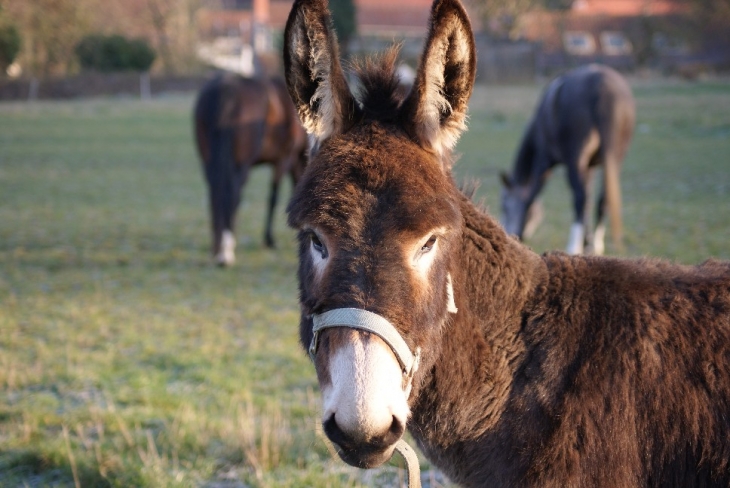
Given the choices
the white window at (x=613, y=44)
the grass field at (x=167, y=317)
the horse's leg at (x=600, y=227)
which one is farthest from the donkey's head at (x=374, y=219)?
the white window at (x=613, y=44)

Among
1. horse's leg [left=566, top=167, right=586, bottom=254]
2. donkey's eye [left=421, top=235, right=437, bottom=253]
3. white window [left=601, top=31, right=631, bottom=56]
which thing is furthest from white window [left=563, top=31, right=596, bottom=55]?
donkey's eye [left=421, top=235, right=437, bottom=253]

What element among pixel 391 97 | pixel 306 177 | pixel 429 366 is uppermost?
pixel 391 97

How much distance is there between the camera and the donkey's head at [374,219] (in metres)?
2.17

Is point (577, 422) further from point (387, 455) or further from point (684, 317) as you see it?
point (387, 455)

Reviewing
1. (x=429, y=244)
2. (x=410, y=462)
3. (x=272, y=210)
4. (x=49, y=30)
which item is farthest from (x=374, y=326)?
(x=49, y=30)

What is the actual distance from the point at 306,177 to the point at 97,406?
345cm

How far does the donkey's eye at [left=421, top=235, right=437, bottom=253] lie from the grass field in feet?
6.32

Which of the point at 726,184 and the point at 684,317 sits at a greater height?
the point at 684,317

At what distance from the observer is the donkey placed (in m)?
2.39

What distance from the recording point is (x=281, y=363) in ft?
21.1

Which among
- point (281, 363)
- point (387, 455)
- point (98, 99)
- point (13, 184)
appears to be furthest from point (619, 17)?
point (387, 455)

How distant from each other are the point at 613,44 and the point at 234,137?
52.7 meters

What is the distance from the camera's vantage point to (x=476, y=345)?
Result: 2725 millimetres

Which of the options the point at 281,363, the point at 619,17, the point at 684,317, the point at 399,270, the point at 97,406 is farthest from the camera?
the point at 619,17
